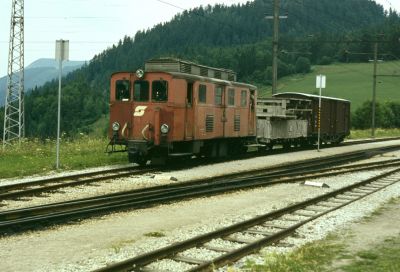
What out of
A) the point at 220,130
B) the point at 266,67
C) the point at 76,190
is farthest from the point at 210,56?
the point at 76,190

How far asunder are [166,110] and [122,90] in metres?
1.95

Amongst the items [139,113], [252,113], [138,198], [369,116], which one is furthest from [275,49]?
[369,116]

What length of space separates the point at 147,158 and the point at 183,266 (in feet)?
39.7

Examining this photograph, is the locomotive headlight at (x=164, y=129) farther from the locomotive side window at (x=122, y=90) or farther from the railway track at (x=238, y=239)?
the railway track at (x=238, y=239)

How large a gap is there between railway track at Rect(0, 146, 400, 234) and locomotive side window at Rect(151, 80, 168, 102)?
11.8ft

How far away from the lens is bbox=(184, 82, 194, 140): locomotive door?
734 inches

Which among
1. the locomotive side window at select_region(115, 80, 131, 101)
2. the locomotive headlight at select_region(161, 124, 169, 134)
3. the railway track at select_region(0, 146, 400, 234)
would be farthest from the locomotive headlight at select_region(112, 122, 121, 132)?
the railway track at select_region(0, 146, 400, 234)

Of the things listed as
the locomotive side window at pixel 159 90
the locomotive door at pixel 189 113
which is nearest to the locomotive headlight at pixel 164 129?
the locomotive side window at pixel 159 90

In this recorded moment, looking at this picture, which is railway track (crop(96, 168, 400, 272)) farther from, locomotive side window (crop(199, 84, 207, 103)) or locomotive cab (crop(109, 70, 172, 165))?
locomotive side window (crop(199, 84, 207, 103))

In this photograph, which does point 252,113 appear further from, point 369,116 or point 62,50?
point 369,116

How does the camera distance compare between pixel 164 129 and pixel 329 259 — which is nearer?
pixel 329 259

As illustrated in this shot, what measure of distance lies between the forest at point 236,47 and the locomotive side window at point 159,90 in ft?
105

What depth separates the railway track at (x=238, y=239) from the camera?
21.9 feet

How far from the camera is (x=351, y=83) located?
10419cm
